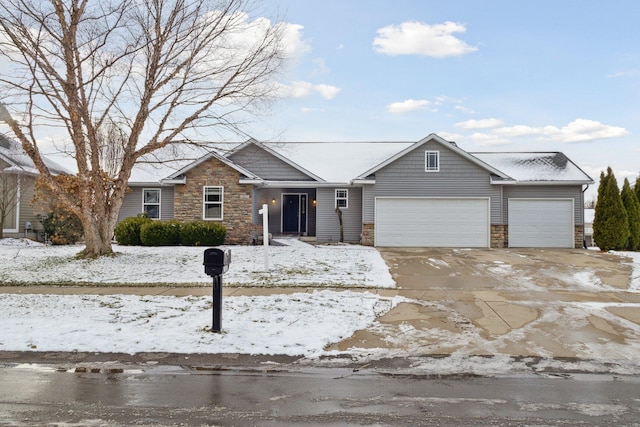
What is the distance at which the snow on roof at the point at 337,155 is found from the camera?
72.1ft

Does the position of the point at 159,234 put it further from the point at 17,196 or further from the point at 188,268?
the point at 17,196

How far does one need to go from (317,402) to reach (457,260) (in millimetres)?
11644

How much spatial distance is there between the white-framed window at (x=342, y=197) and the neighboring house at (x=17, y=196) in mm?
13771

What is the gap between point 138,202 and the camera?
2206 centimetres

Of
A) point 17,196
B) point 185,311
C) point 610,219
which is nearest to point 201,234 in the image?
point 17,196


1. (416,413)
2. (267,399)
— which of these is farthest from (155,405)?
(416,413)

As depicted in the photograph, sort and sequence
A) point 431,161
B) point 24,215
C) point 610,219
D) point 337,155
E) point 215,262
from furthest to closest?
point 337,155
point 24,215
point 431,161
point 610,219
point 215,262

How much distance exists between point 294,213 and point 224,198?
15.1 feet

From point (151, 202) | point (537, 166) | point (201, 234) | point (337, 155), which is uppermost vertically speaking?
point (337, 155)

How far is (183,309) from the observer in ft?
24.6

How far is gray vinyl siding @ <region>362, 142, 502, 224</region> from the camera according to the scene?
65.1 ft

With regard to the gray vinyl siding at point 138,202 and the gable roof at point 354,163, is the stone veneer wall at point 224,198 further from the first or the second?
the gray vinyl siding at point 138,202

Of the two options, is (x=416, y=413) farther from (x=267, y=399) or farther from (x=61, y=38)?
(x=61, y=38)

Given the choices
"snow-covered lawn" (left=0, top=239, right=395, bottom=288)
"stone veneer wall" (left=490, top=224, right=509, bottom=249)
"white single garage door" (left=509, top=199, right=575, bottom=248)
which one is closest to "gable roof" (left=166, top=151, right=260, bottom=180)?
"snow-covered lawn" (left=0, top=239, right=395, bottom=288)
